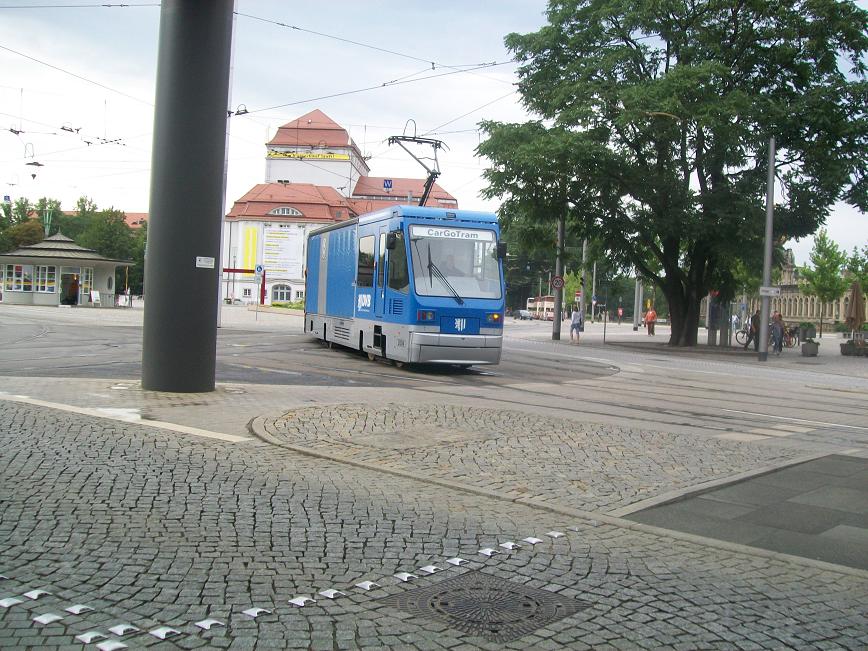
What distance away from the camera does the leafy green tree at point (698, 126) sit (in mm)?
30500

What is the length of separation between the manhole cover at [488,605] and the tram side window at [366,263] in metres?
14.9

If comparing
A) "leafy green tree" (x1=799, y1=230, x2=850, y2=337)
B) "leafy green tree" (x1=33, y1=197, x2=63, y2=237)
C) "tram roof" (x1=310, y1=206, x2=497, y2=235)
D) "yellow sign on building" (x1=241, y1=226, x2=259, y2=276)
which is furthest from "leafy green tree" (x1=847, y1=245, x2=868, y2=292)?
"leafy green tree" (x1=33, y1=197, x2=63, y2=237)

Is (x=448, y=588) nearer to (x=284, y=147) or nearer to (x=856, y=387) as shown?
(x=856, y=387)

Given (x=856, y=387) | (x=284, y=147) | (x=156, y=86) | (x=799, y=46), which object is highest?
(x=284, y=147)

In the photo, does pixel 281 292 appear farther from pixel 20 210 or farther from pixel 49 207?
pixel 20 210

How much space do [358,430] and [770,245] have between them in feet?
77.0

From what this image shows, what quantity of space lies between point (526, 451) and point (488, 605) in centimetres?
445

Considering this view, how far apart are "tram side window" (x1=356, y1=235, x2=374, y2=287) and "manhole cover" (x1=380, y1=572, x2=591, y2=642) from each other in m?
14.9

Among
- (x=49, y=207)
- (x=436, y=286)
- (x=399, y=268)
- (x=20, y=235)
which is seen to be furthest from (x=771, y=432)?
(x=49, y=207)

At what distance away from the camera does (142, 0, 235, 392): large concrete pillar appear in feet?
39.2

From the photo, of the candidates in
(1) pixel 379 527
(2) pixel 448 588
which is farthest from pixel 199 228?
(2) pixel 448 588

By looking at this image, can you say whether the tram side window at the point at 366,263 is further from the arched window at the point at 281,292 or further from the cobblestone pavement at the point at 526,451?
the arched window at the point at 281,292

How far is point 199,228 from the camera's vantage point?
40.3 feet

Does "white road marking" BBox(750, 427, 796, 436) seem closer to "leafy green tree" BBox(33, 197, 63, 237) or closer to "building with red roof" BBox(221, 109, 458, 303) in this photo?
"building with red roof" BBox(221, 109, 458, 303)
